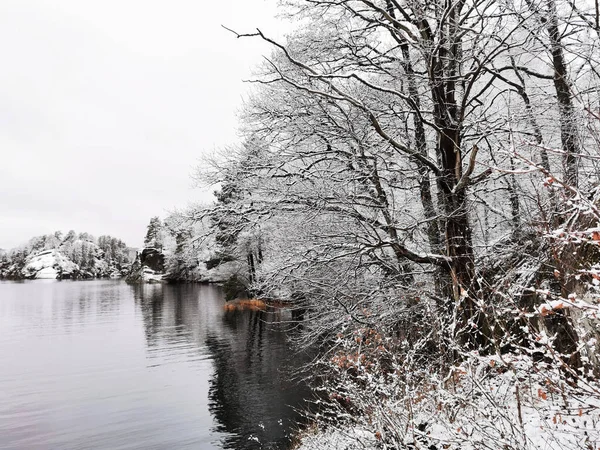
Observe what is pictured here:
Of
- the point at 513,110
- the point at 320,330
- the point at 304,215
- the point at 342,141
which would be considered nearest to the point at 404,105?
the point at 342,141

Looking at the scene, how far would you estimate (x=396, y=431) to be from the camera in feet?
14.0

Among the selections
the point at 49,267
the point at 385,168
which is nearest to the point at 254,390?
the point at 385,168

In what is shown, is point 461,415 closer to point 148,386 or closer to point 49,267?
point 148,386

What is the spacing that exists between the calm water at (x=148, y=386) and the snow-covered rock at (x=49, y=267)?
11693 centimetres

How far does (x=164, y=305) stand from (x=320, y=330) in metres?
33.2

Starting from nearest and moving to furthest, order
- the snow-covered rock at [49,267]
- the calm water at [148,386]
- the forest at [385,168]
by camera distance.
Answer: the forest at [385,168] < the calm water at [148,386] < the snow-covered rock at [49,267]

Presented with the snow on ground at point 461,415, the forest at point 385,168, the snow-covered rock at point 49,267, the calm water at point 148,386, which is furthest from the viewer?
the snow-covered rock at point 49,267

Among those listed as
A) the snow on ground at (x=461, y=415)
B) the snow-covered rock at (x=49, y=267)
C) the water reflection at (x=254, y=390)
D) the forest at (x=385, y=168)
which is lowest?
the water reflection at (x=254, y=390)

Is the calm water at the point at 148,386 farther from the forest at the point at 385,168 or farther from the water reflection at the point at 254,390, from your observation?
the forest at the point at 385,168

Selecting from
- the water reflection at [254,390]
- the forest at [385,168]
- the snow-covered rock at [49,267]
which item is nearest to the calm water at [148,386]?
the water reflection at [254,390]

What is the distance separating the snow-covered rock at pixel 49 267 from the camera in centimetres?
12938

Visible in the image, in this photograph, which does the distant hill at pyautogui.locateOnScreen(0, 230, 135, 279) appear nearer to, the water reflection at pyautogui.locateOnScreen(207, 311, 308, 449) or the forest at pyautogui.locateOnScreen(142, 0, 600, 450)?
the water reflection at pyautogui.locateOnScreen(207, 311, 308, 449)

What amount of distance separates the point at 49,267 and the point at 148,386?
139m

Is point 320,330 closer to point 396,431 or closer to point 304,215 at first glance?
point 304,215
